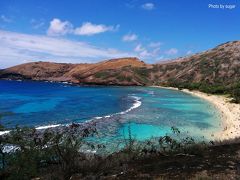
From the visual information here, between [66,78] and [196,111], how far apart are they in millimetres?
123633

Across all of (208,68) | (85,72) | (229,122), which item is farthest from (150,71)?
(229,122)

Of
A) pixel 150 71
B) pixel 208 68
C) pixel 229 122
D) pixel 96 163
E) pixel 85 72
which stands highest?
pixel 208 68

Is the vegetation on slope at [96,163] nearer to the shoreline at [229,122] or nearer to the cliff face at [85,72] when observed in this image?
Result: the shoreline at [229,122]

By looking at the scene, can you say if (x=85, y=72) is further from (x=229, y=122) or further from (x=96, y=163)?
(x=96, y=163)

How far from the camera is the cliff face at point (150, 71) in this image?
12525 cm

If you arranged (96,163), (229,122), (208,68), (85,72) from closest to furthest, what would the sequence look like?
(96,163), (229,122), (208,68), (85,72)

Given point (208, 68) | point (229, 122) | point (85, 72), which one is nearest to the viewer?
point (229, 122)

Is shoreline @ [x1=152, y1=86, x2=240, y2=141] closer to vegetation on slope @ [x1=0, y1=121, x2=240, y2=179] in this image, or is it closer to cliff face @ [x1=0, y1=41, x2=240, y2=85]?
vegetation on slope @ [x1=0, y1=121, x2=240, y2=179]

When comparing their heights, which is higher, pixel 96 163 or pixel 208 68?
pixel 208 68

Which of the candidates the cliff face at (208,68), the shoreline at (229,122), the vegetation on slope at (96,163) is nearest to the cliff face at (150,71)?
the cliff face at (208,68)

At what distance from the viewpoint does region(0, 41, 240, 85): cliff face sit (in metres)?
125

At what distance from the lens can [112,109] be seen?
194 ft

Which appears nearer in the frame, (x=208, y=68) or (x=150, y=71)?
(x=208, y=68)

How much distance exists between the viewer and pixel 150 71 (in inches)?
6024
